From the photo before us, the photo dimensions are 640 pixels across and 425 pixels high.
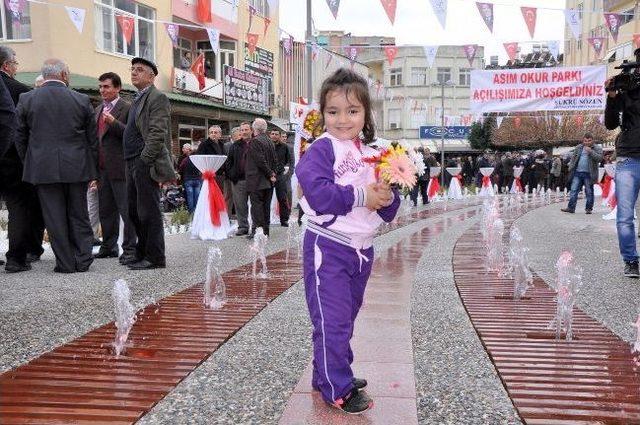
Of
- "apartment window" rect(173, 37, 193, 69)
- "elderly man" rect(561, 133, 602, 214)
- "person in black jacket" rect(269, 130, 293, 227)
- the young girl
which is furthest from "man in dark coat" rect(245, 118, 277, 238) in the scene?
"apartment window" rect(173, 37, 193, 69)

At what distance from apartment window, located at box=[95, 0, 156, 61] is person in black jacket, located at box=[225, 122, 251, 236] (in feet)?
30.9

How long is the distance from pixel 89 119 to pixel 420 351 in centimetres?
457

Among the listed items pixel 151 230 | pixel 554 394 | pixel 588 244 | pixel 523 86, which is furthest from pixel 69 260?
pixel 523 86

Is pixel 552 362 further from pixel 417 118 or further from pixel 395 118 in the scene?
pixel 417 118

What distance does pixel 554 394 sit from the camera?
2871 millimetres

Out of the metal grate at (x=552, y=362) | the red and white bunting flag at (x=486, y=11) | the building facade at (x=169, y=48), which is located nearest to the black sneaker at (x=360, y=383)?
the metal grate at (x=552, y=362)

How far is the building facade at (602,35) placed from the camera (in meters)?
38.3

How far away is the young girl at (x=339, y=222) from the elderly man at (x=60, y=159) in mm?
4273

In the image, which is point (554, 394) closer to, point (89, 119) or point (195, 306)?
point (195, 306)

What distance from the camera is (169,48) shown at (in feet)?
74.5

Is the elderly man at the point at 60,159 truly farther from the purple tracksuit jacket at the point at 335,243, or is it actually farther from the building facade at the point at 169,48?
the building facade at the point at 169,48

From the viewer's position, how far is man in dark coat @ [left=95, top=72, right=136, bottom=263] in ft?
23.2

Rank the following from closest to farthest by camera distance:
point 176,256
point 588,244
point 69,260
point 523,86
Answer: point 69,260 → point 176,256 → point 588,244 → point 523,86

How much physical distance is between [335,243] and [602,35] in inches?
1871
